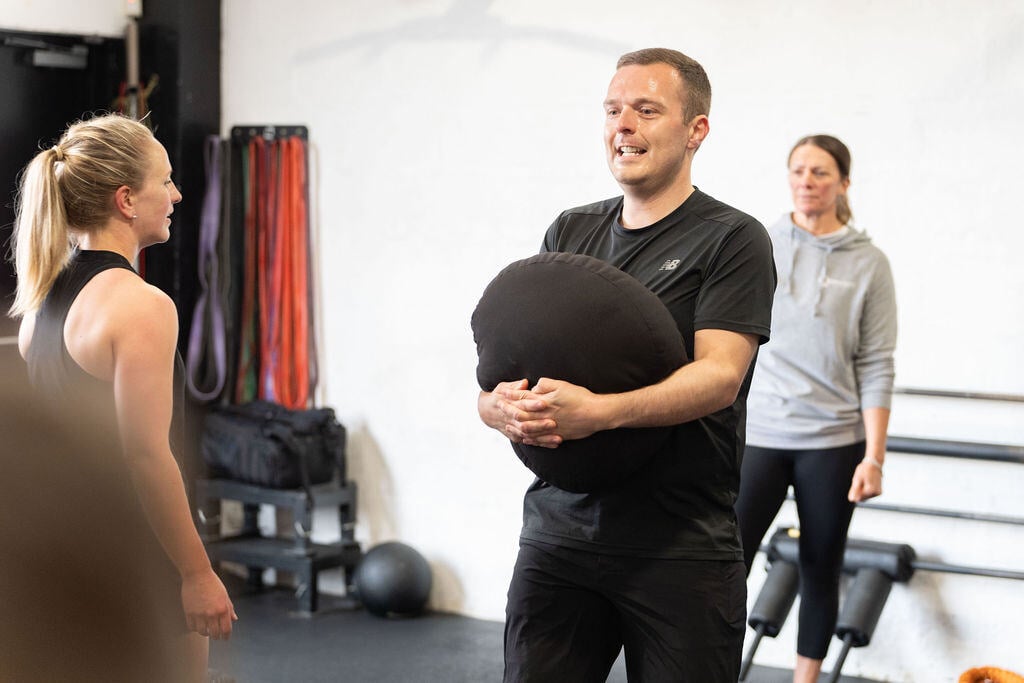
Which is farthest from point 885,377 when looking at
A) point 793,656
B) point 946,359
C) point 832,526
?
point 793,656

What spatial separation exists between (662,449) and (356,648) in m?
2.41

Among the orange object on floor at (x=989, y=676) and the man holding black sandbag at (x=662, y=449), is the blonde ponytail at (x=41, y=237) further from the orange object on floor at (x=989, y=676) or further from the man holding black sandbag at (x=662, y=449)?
the orange object on floor at (x=989, y=676)

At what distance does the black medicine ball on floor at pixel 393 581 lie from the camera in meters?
4.03

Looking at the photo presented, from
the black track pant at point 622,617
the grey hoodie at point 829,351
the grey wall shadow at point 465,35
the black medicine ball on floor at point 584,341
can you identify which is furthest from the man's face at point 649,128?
the grey wall shadow at point 465,35

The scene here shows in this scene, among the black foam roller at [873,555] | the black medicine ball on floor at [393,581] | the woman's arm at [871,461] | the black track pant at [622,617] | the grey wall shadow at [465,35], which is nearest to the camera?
the black track pant at [622,617]

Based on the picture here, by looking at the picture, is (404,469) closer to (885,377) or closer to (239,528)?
(239,528)

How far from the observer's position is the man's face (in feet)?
5.56

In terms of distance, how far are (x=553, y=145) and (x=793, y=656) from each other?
6.11ft

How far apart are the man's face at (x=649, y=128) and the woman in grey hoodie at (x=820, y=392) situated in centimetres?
125

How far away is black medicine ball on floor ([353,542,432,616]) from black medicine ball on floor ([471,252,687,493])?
8.30 ft

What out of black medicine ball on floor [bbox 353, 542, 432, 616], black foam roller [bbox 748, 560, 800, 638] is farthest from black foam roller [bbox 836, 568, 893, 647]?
black medicine ball on floor [bbox 353, 542, 432, 616]

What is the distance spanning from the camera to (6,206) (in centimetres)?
401

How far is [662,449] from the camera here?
5.41 feet

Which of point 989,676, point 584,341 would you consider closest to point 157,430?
point 584,341
